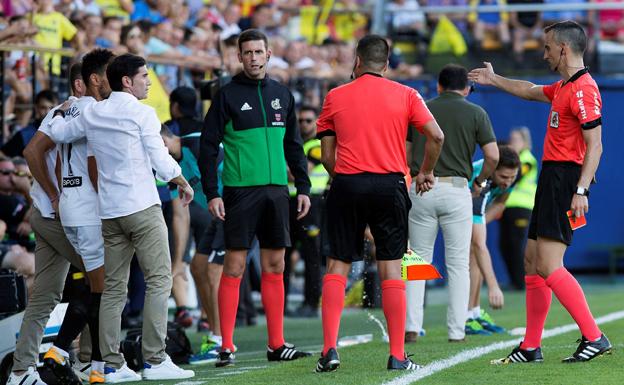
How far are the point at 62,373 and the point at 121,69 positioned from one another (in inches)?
73.9

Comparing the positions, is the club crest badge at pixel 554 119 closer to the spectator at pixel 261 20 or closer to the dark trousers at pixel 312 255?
the dark trousers at pixel 312 255

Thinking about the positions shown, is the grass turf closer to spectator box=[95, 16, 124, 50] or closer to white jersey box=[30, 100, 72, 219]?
white jersey box=[30, 100, 72, 219]

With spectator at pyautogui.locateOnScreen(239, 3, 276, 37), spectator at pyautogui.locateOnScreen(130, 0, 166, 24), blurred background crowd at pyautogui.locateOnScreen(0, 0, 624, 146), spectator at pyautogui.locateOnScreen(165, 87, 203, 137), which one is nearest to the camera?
spectator at pyautogui.locateOnScreen(165, 87, 203, 137)

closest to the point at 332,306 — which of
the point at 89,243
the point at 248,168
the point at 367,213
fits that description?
the point at 367,213

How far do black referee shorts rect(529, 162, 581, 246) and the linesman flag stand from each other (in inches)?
31.1

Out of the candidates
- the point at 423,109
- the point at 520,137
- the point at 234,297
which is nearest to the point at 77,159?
the point at 234,297

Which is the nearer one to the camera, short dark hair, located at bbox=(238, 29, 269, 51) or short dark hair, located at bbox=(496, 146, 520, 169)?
short dark hair, located at bbox=(238, 29, 269, 51)

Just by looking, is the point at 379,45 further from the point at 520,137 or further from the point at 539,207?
the point at 520,137

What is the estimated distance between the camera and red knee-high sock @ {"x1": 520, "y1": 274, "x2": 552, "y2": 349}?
27.7 ft

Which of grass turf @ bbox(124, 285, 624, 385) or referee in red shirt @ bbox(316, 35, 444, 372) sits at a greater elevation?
referee in red shirt @ bbox(316, 35, 444, 372)

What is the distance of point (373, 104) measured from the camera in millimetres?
8141

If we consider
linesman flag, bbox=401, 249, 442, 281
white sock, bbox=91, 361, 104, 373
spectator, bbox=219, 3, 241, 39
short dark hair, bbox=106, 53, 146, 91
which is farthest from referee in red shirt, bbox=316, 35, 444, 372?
spectator, bbox=219, 3, 241, 39

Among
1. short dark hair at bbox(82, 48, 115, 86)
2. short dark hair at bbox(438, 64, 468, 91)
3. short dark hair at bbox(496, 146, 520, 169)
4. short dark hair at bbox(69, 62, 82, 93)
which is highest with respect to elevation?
short dark hair at bbox(82, 48, 115, 86)

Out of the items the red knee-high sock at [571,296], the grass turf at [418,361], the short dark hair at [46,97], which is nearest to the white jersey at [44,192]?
the grass turf at [418,361]
